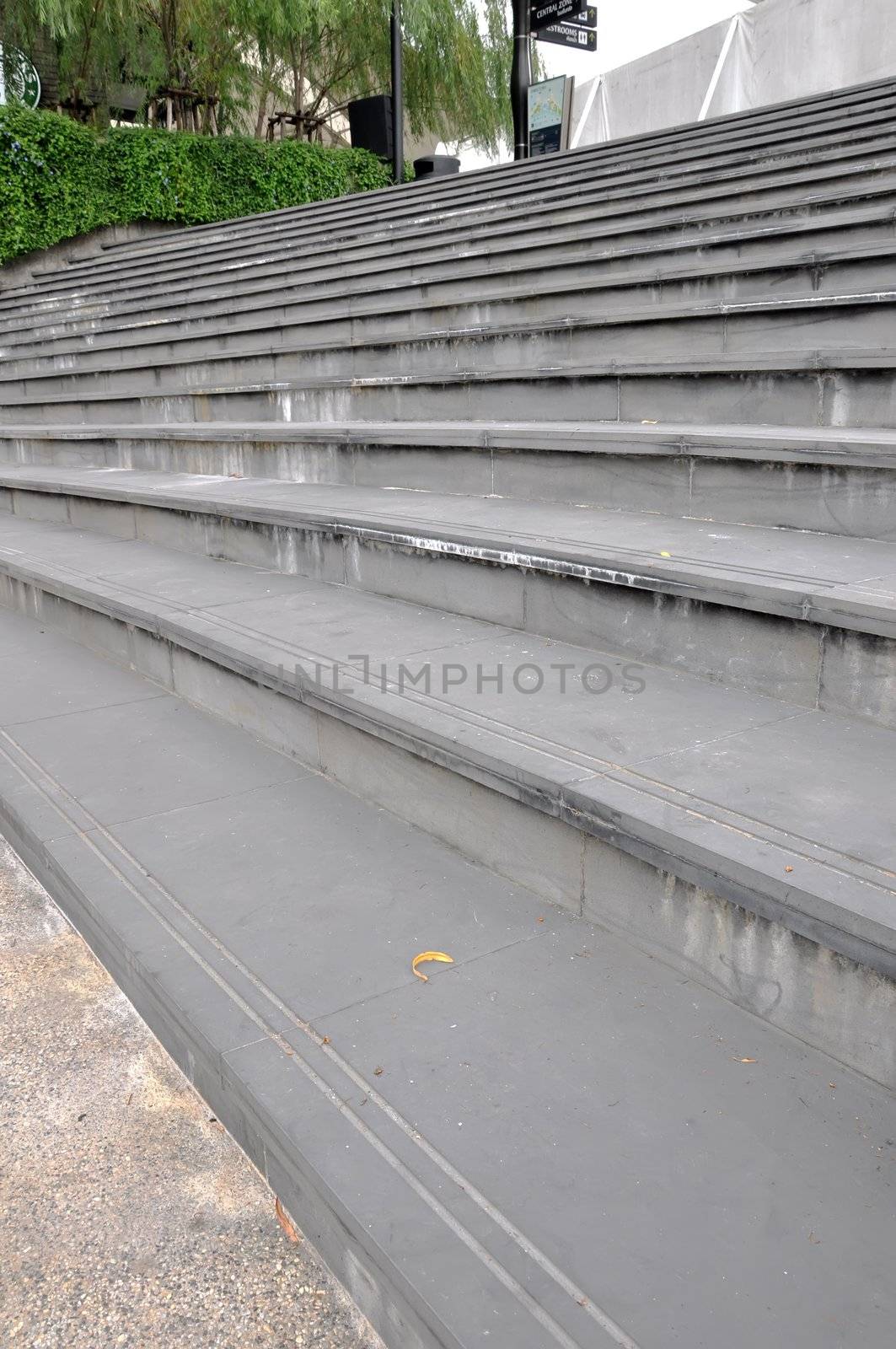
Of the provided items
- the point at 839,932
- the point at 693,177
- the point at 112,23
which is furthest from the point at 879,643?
the point at 112,23

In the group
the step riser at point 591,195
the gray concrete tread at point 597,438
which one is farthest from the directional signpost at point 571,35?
the gray concrete tread at point 597,438

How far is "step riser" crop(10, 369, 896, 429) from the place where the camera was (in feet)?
11.8

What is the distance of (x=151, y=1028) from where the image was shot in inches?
81.5

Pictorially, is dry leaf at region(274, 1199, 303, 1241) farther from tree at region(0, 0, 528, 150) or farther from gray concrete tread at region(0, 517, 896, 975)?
tree at region(0, 0, 528, 150)

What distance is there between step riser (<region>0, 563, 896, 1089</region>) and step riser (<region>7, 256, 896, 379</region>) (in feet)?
9.51

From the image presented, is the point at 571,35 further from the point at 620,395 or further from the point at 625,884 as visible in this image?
the point at 625,884

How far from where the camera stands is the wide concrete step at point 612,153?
8.15 meters

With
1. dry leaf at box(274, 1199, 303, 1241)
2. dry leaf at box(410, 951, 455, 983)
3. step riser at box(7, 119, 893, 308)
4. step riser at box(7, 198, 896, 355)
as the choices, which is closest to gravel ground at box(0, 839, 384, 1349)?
dry leaf at box(274, 1199, 303, 1241)

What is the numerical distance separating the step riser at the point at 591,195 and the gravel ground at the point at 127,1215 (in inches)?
250

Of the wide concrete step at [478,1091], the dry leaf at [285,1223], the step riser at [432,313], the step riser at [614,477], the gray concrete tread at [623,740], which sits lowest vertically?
the dry leaf at [285,1223]

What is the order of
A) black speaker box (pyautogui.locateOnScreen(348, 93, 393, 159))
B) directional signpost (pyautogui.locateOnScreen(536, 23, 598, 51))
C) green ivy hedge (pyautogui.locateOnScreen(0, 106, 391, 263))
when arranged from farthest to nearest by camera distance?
black speaker box (pyautogui.locateOnScreen(348, 93, 393, 159))
green ivy hedge (pyautogui.locateOnScreen(0, 106, 391, 263))
directional signpost (pyautogui.locateOnScreen(536, 23, 598, 51))

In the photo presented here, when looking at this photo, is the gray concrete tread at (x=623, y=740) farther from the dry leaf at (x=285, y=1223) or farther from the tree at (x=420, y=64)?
the tree at (x=420, y=64)

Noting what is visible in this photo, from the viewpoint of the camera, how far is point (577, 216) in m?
7.53

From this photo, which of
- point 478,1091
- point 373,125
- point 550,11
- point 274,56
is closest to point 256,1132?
point 478,1091
